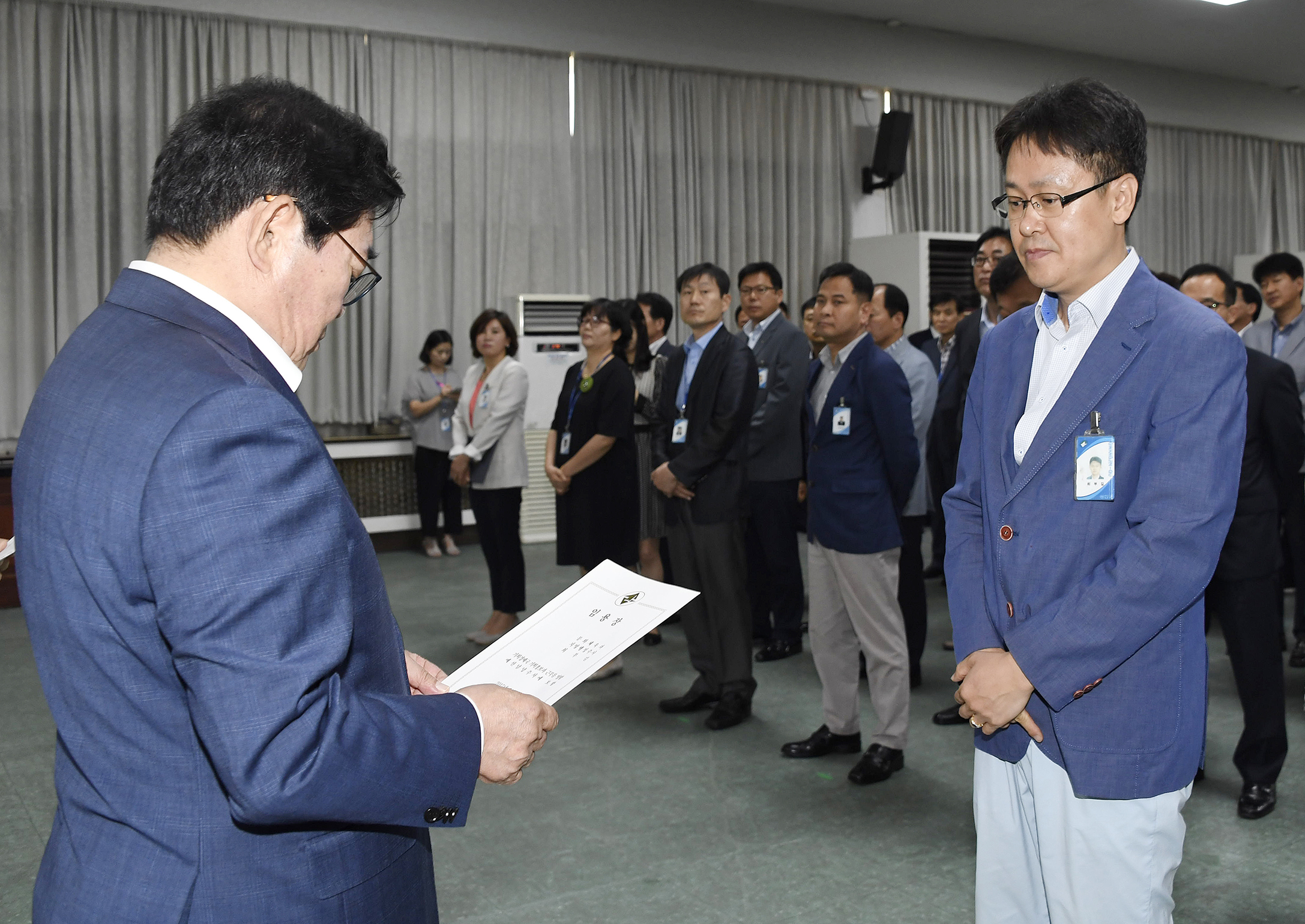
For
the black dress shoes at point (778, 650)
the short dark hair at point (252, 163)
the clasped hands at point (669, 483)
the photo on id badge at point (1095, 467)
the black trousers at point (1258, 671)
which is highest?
the short dark hair at point (252, 163)

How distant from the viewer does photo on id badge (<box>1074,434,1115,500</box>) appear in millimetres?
1348

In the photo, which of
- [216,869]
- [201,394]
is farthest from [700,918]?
[201,394]

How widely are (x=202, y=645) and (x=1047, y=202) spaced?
1188 mm

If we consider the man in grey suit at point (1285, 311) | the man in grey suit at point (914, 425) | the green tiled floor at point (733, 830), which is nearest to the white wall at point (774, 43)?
the man in grey suit at point (1285, 311)

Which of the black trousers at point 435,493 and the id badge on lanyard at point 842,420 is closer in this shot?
the id badge on lanyard at point 842,420

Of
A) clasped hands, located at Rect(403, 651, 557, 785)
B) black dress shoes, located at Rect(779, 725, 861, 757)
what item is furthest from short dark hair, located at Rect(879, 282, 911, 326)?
clasped hands, located at Rect(403, 651, 557, 785)

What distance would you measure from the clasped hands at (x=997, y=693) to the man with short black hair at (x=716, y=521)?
228cm

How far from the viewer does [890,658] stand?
124 inches

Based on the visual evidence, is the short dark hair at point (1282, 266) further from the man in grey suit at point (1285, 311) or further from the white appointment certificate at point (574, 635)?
the white appointment certificate at point (574, 635)

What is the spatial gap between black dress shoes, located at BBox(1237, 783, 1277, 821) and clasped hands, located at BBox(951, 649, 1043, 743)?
1.90 m

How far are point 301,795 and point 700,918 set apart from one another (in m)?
Result: 1.73

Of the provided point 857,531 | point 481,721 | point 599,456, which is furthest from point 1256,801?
point 481,721

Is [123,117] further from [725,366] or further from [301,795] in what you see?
[301,795]

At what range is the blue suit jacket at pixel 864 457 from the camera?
127 inches
